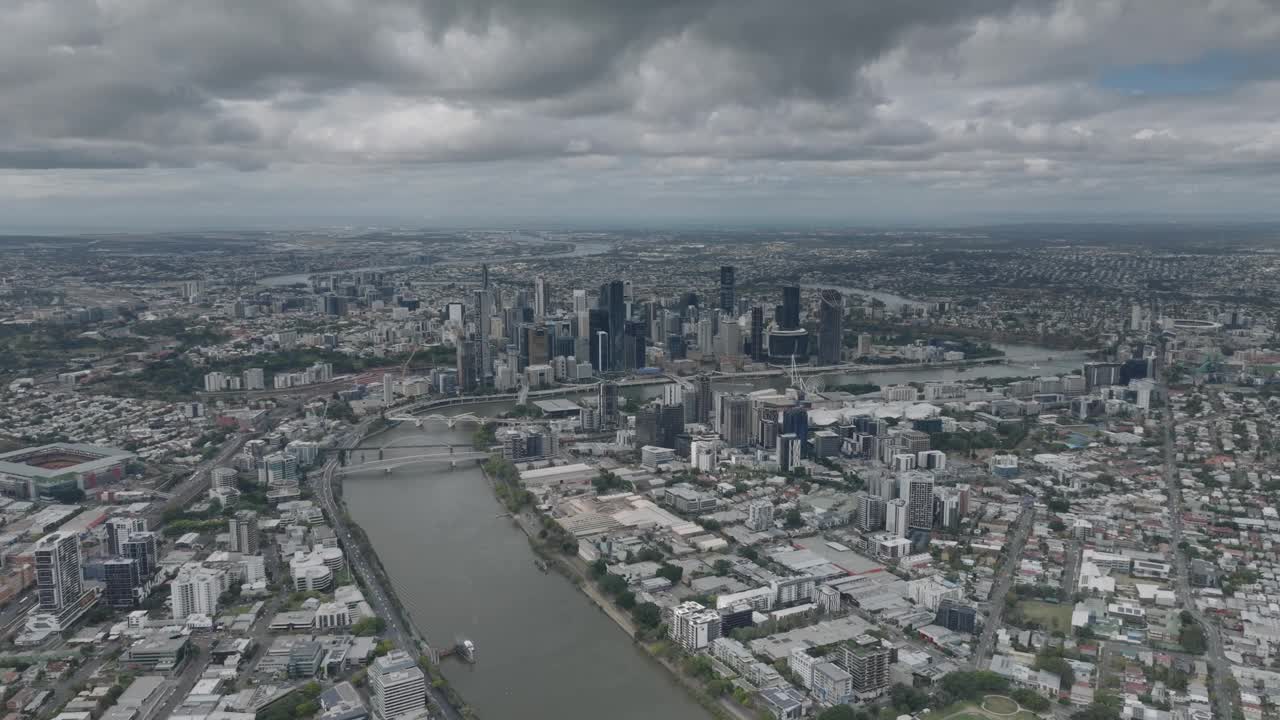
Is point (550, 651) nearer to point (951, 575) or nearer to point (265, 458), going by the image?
point (951, 575)

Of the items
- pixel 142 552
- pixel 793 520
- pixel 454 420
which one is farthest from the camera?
pixel 454 420

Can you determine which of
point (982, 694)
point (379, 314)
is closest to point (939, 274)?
point (379, 314)

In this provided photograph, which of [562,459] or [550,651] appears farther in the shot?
[562,459]

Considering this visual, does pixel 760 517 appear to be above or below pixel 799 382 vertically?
below

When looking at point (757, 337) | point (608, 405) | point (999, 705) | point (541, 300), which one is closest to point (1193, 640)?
point (999, 705)

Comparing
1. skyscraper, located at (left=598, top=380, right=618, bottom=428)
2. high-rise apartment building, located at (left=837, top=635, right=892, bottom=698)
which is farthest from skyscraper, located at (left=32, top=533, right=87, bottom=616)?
skyscraper, located at (left=598, top=380, right=618, bottom=428)

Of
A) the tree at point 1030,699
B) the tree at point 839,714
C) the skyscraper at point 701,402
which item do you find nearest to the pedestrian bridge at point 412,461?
the skyscraper at point 701,402

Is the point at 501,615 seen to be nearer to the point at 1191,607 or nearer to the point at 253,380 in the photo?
the point at 1191,607
